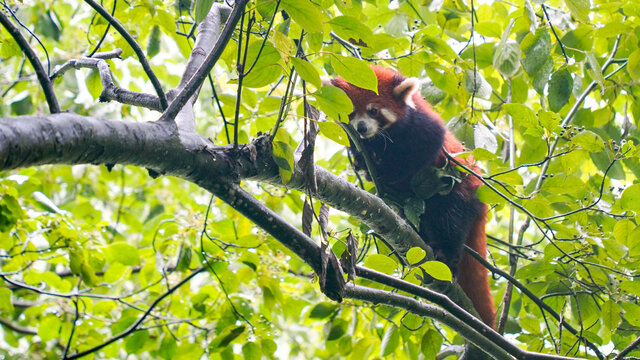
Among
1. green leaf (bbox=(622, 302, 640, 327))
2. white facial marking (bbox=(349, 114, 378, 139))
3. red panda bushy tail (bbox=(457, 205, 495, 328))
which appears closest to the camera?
green leaf (bbox=(622, 302, 640, 327))

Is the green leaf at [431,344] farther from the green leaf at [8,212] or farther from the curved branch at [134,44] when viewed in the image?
the green leaf at [8,212]

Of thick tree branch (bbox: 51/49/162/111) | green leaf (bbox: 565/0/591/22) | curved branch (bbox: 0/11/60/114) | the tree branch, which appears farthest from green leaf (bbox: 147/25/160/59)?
green leaf (bbox: 565/0/591/22)

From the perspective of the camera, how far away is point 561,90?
7.75 feet

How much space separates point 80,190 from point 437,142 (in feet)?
12.9

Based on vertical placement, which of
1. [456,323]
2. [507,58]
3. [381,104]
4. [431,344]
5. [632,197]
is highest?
[381,104]

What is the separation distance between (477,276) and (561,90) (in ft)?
4.29

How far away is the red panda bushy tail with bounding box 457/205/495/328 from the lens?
3062mm

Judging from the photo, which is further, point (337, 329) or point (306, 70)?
point (337, 329)

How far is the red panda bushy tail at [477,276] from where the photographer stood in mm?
3062

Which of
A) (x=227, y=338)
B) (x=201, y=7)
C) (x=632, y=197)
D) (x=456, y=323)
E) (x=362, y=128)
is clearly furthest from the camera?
(x=362, y=128)

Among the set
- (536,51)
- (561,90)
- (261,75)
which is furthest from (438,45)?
(261,75)

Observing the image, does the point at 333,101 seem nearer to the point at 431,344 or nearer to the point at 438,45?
the point at 438,45

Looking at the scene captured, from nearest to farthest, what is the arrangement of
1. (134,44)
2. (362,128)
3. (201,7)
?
(201,7)
(134,44)
(362,128)

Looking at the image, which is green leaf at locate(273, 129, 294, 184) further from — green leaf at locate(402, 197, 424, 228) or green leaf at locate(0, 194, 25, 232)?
green leaf at locate(0, 194, 25, 232)
